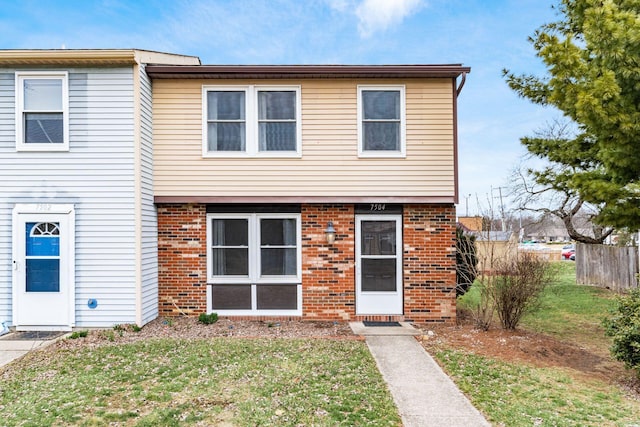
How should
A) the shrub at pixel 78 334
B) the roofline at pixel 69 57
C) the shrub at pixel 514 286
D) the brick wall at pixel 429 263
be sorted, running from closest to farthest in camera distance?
the shrub at pixel 78 334 → the shrub at pixel 514 286 → the roofline at pixel 69 57 → the brick wall at pixel 429 263

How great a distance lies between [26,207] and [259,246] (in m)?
4.43

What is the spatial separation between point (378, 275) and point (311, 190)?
2286mm

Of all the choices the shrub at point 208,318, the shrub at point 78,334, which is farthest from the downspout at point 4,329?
the shrub at point 208,318

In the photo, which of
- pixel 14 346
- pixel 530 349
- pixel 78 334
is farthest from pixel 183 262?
pixel 530 349

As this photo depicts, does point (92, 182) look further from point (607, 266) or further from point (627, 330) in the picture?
point (607, 266)

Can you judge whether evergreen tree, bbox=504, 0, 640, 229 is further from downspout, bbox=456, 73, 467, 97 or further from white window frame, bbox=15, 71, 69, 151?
white window frame, bbox=15, 71, 69, 151

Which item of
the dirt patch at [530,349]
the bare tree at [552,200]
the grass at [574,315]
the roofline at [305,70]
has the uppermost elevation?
the roofline at [305,70]

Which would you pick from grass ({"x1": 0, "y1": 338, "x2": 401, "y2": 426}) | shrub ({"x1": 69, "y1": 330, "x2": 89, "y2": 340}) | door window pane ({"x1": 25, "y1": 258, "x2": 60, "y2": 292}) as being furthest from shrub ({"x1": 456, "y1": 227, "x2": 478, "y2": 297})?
door window pane ({"x1": 25, "y1": 258, "x2": 60, "y2": 292})

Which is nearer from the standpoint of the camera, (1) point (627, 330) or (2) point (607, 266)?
(1) point (627, 330)

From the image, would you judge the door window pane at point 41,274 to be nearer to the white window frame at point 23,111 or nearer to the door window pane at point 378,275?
the white window frame at point 23,111

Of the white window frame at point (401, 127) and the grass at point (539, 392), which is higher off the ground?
the white window frame at point (401, 127)

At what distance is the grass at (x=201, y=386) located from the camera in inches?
157

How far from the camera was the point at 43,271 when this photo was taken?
727 centimetres

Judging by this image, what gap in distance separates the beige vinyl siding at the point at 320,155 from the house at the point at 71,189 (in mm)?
677
